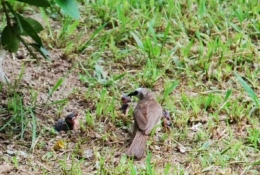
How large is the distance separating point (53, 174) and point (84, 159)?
0.24 meters

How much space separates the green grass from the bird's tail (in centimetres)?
6

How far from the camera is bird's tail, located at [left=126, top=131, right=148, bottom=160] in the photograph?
3.92m

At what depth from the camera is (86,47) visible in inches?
198

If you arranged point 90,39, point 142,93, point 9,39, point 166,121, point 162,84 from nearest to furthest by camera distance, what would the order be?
point 9,39
point 166,121
point 142,93
point 162,84
point 90,39

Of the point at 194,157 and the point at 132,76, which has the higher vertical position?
the point at 132,76

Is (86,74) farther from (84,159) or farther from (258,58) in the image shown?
(258,58)

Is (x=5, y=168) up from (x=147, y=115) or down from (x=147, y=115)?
down

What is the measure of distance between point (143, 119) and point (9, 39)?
1034 millimetres

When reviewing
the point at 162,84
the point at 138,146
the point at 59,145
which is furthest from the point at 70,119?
the point at 162,84

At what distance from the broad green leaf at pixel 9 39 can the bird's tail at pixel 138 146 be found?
0.96 meters

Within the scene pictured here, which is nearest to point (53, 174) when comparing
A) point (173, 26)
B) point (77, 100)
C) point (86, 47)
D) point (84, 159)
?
point (84, 159)

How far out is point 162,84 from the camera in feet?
15.5

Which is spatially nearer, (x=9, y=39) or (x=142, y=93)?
(x=9, y=39)

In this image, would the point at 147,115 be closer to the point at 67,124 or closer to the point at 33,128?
the point at 67,124
